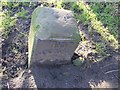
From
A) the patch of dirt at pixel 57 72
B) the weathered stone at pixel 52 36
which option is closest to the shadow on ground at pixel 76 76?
the patch of dirt at pixel 57 72

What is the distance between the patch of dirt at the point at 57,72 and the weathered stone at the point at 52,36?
163 millimetres

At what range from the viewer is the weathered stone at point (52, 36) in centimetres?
341

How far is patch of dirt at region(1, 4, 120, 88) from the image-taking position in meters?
3.56

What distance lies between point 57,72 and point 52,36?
0.53 metres

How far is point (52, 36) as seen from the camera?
3408mm

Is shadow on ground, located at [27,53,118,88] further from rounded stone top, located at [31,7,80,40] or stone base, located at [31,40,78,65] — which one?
rounded stone top, located at [31,7,80,40]

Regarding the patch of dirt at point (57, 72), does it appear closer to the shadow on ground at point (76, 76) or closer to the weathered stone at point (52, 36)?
the shadow on ground at point (76, 76)

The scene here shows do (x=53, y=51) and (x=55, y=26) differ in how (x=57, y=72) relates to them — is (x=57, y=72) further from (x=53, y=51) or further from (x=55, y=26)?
(x=55, y=26)

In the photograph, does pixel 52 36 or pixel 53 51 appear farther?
pixel 53 51

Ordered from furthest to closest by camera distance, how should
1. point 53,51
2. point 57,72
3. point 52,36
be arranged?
point 57,72
point 53,51
point 52,36

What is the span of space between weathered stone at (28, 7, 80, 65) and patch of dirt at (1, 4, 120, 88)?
16 centimetres

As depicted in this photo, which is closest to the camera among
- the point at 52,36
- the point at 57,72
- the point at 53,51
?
the point at 52,36

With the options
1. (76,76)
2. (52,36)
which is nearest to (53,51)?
(52,36)

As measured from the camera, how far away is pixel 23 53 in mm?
3965
